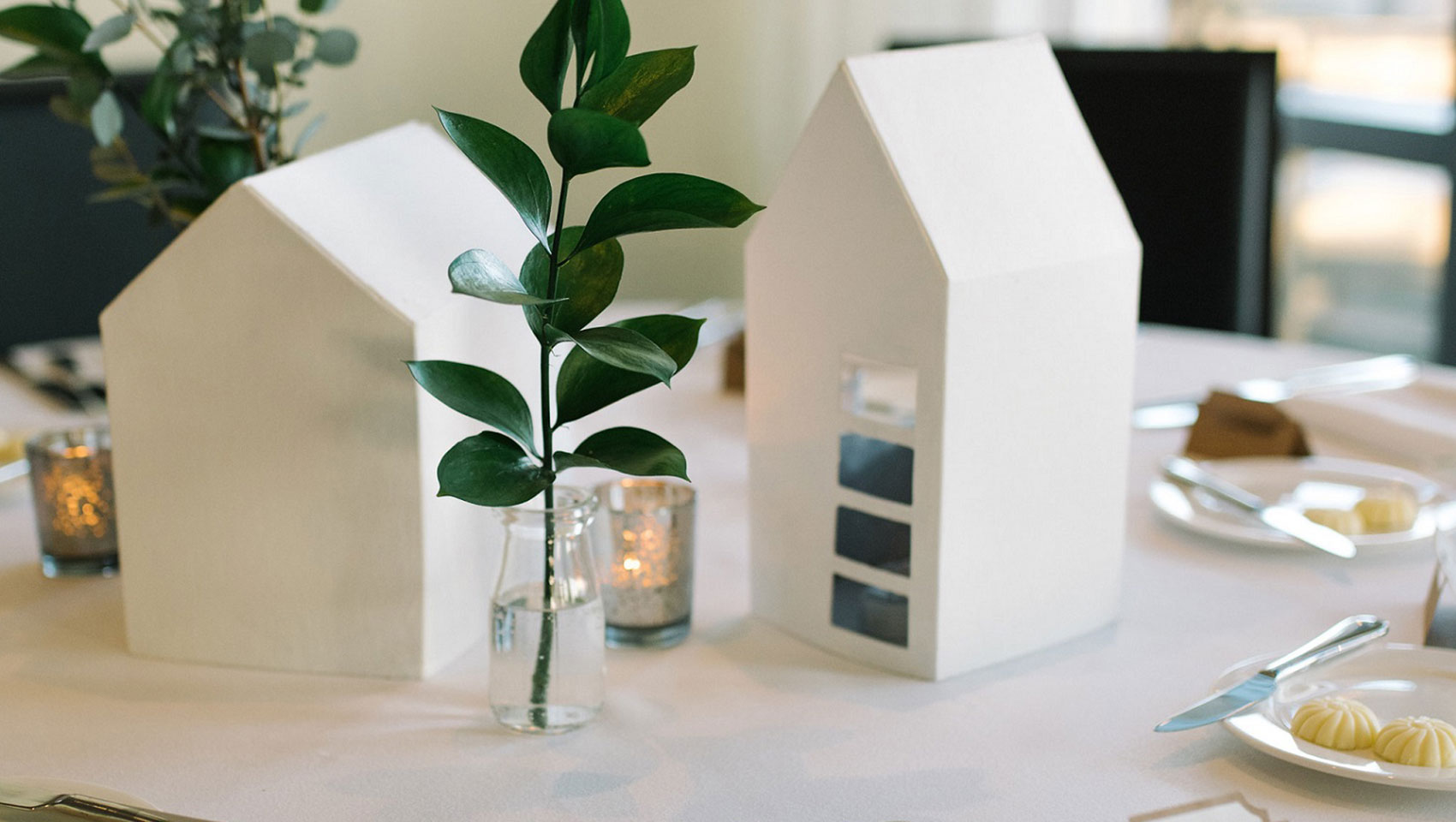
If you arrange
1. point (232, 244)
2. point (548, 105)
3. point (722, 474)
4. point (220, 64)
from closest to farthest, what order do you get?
point (548, 105) < point (232, 244) < point (220, 64) < point (722, 474)

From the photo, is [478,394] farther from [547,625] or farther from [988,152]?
[988,152]

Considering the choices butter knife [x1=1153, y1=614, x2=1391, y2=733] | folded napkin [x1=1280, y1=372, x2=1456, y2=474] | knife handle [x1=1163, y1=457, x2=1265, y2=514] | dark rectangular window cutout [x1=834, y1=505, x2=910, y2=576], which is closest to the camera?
butter knife [x1=1153, y1=614, x2=1391, y2=733]

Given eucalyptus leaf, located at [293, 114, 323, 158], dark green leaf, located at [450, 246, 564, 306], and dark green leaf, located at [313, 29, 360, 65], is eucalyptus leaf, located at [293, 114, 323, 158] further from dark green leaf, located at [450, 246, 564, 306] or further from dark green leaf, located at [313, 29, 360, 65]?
dark green leaf, located at [450, 246, 564, 306]

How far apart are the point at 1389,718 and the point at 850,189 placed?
0.41 meters

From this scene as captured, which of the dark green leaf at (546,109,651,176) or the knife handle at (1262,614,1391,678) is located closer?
the dark green leaf at (546,109,651,176)

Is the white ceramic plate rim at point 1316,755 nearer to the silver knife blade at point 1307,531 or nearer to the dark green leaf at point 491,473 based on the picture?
the silver knife blade at point 1307,531

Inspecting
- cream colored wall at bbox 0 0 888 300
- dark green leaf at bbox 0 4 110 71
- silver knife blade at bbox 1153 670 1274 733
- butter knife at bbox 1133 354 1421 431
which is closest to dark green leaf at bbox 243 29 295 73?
dark green leaf at bbox 0 4 110 71

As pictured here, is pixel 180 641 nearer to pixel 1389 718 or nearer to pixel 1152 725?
pixel 1152 725

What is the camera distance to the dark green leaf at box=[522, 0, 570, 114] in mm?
661

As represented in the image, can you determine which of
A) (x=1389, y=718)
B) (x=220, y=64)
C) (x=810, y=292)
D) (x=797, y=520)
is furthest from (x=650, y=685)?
(x=220, y=64)

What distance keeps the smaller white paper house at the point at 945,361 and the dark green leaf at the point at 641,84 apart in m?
0.15

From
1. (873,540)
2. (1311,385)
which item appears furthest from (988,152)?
(1311,385)

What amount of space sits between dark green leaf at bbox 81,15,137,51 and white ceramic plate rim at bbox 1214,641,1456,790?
0.77 metres

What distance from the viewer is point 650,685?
83 centimetres
